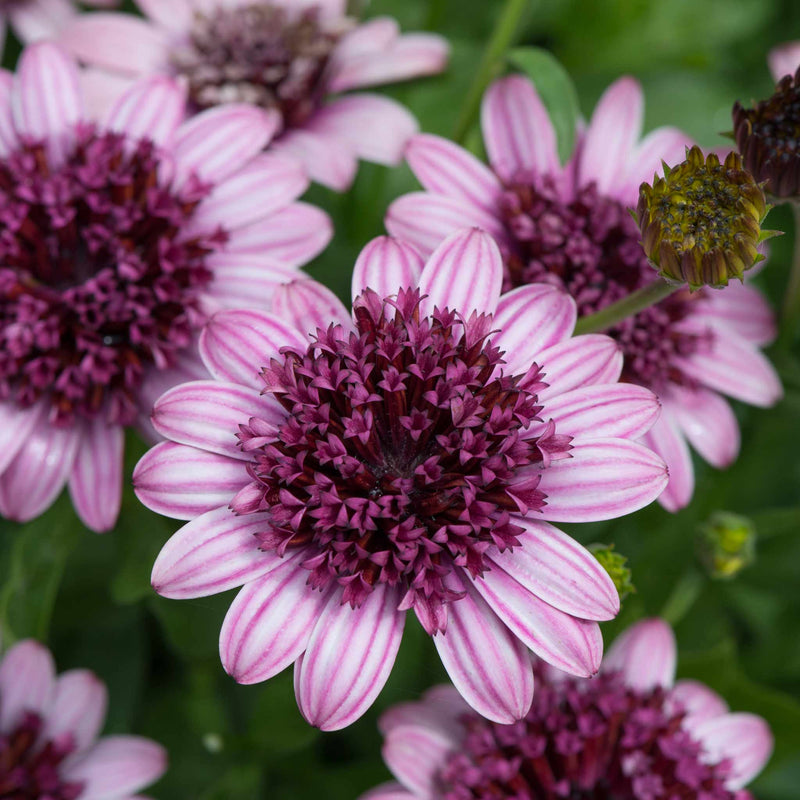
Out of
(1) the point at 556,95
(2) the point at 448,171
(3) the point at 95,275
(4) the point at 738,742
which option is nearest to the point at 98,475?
(3) the point at 95,275

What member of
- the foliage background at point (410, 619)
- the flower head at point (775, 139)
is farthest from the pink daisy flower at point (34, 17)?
the flower head at point (775, 139)

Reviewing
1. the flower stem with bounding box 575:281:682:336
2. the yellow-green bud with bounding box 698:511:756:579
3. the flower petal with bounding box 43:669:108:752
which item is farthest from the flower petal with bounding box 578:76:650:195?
the flower petal with bounding box 43:669:108:752

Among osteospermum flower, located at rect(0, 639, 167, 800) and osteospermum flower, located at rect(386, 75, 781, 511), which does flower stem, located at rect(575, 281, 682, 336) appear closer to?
osteospermum flower, located at rect(386, 75, 781, 511)

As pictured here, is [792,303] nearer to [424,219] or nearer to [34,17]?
[424,219]

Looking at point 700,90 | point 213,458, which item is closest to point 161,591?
point 213,458

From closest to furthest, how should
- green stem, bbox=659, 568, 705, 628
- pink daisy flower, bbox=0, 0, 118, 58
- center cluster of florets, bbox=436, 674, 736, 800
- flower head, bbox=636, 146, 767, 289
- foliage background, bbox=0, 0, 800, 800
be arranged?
flower head, bbox=636, 146, 767, 289
center cluster of florets, bbox=436, 674, 736, 800
foliage background, bbox=0, 0, 800, 800
green stem, bbox=659, 568, 705, 628
pink daisy flower, bbox=0, 0, 118, 58

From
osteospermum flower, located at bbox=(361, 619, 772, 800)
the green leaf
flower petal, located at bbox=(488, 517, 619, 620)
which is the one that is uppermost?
the green leaf

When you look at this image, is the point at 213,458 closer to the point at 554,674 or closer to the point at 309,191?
the point at 554,674
